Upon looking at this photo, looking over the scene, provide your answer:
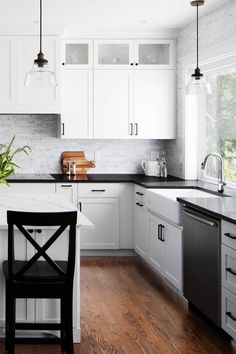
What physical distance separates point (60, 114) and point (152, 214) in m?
1.75

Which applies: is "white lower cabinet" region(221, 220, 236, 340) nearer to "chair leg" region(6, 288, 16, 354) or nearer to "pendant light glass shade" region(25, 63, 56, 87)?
"chair leg" region(6, 288, 16, 354)

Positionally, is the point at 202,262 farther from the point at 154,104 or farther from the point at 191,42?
the point at 154,104

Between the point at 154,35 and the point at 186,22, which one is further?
the point at 154,35

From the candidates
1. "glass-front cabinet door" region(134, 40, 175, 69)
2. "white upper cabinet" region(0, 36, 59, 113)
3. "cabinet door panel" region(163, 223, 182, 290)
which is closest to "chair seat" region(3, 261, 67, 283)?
"cabinet door panel" region(163, 223, 182, 290)

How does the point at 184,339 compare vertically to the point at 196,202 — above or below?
below

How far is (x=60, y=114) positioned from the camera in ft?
21.5

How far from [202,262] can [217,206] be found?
411 millimetres

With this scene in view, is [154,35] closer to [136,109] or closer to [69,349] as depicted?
[136,109]

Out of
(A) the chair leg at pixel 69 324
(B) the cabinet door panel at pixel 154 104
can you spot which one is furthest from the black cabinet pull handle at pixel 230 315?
(B) the cabinet door panel at pixel 154 104

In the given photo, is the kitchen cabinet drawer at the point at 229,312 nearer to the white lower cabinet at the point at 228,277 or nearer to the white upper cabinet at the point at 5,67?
the white lower cabinet at the point at 228,277

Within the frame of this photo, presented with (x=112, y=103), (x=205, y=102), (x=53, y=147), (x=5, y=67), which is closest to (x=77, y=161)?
(x=53, y=147)

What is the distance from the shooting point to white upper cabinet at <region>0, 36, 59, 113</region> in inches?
249

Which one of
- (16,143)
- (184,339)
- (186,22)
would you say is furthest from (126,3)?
(184,339)

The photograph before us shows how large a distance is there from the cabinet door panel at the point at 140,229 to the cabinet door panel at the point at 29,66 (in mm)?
1526
